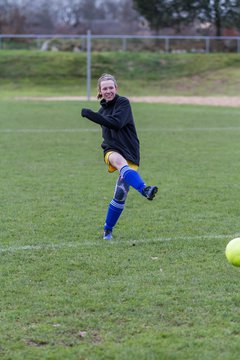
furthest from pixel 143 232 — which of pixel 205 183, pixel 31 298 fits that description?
pixel 205 183

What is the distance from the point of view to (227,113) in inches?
867

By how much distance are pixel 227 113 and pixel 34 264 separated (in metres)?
17.0

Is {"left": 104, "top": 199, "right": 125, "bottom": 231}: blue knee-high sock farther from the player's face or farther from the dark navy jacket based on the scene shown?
the player's face

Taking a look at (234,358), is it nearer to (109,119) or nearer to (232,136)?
(109,119)

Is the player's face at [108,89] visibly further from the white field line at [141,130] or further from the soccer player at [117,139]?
the white field line at [141,130]

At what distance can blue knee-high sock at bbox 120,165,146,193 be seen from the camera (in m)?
6.25

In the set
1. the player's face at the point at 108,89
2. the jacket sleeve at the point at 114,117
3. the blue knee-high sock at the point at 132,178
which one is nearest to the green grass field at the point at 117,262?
the blue knee-high sock at the point at 132,178

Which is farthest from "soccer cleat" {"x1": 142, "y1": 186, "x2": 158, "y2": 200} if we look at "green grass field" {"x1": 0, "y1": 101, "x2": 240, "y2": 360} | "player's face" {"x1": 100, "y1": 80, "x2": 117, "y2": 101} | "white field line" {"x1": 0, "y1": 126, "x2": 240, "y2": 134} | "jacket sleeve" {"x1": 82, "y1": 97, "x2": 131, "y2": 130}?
"white field line" {"x1": 0, "y1": 126, "x2": 240, "y2": 134}

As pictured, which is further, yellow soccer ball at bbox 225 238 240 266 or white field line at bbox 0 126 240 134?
white field line at bbox 0 126 240 134

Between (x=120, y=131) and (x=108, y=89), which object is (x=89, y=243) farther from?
(x=108, y=89)

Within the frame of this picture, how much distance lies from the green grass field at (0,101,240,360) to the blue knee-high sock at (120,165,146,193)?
1.86ft

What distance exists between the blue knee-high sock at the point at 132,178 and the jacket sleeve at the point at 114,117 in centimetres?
39

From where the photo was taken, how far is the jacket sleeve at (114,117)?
6312 millimetres

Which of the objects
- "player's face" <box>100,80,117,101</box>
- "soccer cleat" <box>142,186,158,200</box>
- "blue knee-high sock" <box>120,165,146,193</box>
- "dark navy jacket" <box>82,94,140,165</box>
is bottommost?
"soccer cleat" <box>142,186,158,200</box>
